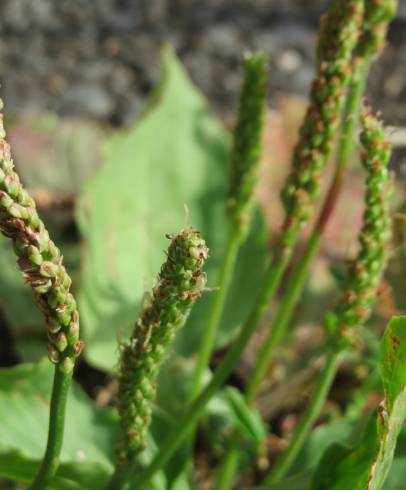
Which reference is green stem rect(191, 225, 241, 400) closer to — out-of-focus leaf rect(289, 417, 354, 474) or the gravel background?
out-of-focus leaf rect(289, 417, 354, 474)

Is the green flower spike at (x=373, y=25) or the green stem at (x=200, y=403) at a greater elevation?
the green flower spike at (x=373, y=25)

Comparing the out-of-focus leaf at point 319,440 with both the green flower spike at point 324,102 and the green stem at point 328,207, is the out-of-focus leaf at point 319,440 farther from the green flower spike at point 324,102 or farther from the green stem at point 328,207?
the green flower spike at point 324,102

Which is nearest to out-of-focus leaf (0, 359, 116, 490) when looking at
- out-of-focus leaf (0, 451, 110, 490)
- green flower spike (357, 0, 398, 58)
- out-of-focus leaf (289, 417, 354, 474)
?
out-of-focus leaf (0, 451, 110, 490)

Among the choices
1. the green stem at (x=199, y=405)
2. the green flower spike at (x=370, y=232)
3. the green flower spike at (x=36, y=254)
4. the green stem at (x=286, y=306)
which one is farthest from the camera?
the green stem at (x=286, y=306)

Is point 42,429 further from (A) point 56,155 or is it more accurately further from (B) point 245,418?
(A) point 56,155

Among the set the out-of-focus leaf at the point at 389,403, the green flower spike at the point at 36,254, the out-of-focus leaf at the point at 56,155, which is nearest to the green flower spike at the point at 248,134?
the out-of-focus leaf at the point at 389,403

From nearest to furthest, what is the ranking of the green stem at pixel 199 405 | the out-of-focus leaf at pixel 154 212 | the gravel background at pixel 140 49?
the green stem at pixel 199 405 → the out-of-focus leaf at pixel 154 212 → the gravel background at pixel 140 49

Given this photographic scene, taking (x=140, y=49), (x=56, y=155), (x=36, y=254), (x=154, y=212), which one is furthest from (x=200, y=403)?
(x=140, y=49)

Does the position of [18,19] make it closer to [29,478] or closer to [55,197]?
[55,197]

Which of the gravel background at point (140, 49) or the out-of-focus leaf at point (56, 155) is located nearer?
the out-of-focus leaf at point (56, 155)
